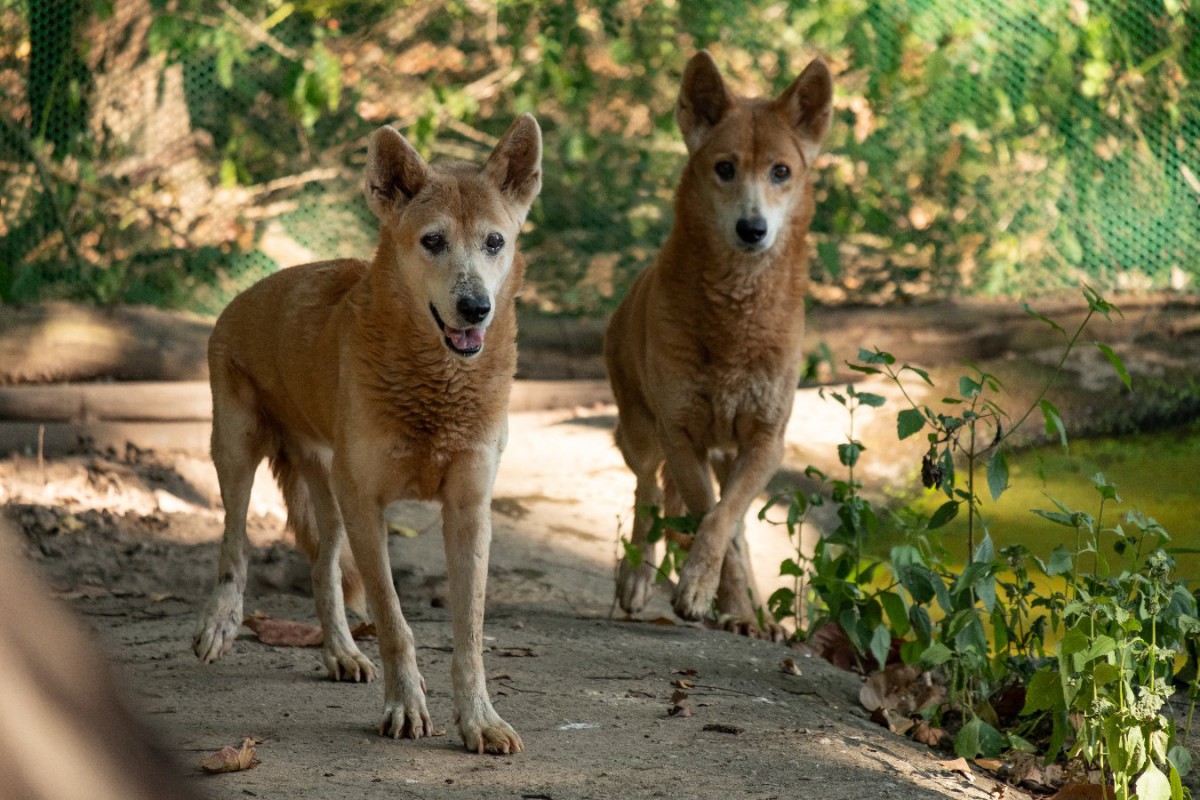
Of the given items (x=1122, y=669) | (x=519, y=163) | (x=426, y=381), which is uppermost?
(x=519, y=163)

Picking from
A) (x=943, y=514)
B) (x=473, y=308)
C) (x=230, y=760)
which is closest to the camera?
(x=230, y=760)

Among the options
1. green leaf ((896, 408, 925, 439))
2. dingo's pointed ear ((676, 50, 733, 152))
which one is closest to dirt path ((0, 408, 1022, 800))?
green leaf ((896, 408, 925, 439))

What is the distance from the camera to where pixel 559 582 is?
251 inches

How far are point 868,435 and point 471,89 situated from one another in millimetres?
4496

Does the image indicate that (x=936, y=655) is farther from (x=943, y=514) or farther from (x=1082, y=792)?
(x=1082, y=792)

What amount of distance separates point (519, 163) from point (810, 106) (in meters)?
2.22

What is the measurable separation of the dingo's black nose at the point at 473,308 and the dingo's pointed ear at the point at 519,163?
1.63 feet

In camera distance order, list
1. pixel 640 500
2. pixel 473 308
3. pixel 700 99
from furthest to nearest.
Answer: pixel 640 500 → pixel 700 99 → pixel 473 308

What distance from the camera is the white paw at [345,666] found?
14.7 ft

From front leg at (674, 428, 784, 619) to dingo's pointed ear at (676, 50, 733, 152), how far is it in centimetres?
141

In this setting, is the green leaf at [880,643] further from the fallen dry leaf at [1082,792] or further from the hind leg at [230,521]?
the hind leg at [230,521]

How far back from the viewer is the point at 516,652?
485cm

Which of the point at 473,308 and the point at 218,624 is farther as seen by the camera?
the point at 218,624

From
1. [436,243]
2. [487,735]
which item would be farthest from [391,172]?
[487,735]
